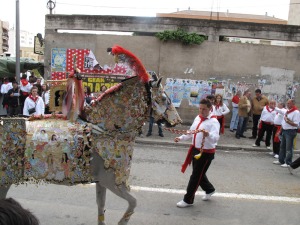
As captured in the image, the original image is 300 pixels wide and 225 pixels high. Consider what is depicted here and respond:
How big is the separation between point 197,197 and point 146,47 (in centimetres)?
811

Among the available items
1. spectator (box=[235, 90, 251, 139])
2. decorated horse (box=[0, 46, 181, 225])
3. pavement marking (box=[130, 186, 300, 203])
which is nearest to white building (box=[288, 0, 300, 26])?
spectator (box=[235, 90, 251, 139])

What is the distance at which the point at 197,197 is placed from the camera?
18.2 ft

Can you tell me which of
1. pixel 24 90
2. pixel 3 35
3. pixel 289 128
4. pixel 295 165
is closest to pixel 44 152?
pixel 295 165

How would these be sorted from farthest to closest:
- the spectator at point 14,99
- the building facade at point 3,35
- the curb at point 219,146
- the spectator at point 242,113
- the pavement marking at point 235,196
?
the building facade at point 3,35 < the spectator at point 242,113 < the spectator at point 14,99 < the curb at point 219,146 < the pavement marking at point 235,196

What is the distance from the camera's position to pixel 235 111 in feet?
39.5

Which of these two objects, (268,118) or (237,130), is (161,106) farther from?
(237,130)

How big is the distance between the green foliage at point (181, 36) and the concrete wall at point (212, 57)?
247 mm

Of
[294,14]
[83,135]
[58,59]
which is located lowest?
[83,135]

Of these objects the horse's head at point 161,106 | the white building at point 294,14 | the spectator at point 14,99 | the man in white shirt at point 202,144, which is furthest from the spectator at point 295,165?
the white building at point 294,14

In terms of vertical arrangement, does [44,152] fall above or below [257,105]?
above

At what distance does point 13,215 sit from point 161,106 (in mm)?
2766

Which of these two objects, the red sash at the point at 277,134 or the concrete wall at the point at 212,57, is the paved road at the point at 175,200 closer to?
the red sash at the point at 277,134

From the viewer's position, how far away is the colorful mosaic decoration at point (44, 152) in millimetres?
3498

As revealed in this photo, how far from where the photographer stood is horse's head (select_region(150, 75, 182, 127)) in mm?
3688
